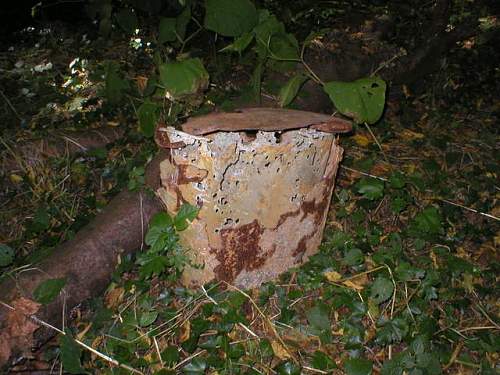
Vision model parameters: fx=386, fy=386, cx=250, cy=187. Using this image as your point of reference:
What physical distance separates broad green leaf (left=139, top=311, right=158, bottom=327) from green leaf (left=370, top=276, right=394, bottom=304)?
1012 millimetres

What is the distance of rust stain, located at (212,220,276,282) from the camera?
1707mm

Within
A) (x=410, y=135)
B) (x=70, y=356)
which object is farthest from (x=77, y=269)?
(x=410, y=135)

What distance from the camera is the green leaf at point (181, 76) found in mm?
1788

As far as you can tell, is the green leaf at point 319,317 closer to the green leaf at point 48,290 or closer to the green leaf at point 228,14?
the green leaf at point 48,290

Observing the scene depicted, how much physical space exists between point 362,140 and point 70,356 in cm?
211

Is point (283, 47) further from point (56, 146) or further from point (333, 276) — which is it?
point (56, 146)

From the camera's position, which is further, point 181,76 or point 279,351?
point 181,76

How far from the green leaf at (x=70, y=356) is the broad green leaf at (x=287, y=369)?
0.81m

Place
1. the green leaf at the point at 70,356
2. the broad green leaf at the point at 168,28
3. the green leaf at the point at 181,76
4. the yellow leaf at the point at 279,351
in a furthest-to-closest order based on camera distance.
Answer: the broad green leaf at the point at 168,28, the green leaf at the point at 181,76, the yellow leaf at the point at 279,351, the green leaf at the point at 70,356

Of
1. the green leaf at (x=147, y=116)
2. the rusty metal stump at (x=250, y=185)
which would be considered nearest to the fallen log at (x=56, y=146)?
the green leaf at (x=147, y=116)

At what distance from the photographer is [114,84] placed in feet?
8.69

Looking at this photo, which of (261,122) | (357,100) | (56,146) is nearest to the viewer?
(261,122)

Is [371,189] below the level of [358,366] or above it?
above

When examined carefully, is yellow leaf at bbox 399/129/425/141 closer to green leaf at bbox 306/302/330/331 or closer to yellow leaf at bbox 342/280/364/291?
yellow leaf at bbox 342/280/364/291
